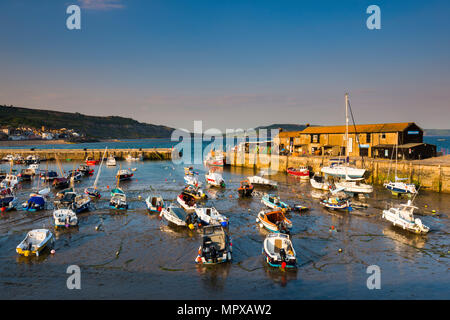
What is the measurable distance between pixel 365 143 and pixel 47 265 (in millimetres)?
56366

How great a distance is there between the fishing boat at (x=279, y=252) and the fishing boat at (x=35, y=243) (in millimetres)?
15384

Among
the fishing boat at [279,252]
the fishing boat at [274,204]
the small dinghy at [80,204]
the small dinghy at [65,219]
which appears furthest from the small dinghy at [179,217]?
the small dinghy at [80,204]

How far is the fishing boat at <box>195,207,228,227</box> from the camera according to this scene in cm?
2631

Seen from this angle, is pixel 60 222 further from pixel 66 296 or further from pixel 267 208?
pixel 267 208

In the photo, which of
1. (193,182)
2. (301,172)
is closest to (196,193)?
(193,182)

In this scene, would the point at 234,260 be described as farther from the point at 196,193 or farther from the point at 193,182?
the point at 193,182

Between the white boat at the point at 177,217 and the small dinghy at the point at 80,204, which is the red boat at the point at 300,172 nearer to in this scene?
the white boat at the point at 177,217

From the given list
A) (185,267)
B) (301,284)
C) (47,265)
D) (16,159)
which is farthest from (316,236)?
(16,159)

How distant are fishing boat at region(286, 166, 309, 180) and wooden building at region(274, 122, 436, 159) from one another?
25.4 feet

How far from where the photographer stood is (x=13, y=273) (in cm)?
1789

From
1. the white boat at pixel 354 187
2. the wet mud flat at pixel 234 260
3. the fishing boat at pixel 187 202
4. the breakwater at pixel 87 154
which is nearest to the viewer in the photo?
the wet mud flat at pixel 234 260

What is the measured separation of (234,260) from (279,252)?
3.03 metres

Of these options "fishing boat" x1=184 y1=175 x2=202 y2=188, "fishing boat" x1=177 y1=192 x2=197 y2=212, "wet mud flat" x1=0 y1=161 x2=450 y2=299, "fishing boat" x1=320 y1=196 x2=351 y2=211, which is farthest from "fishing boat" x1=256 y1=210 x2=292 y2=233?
"fishing boat" x1=184 y1=175 x2=202 y2=188

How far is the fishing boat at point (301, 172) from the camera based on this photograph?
53500mm
